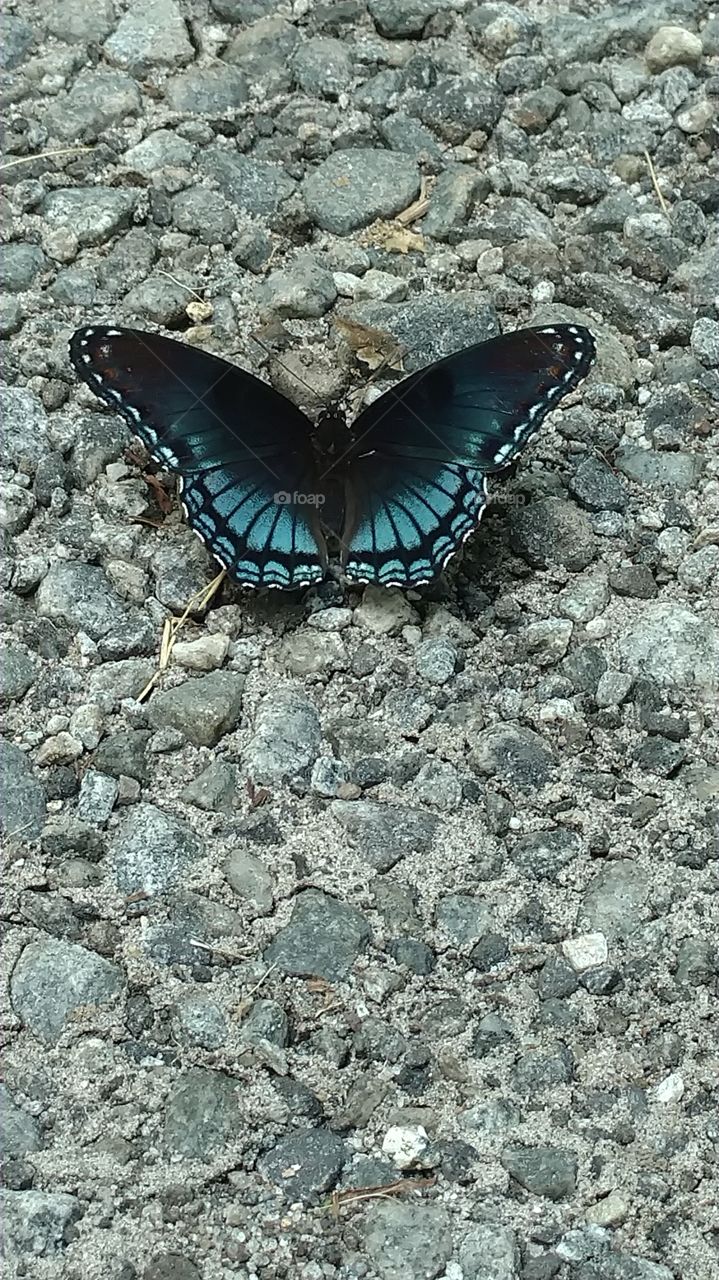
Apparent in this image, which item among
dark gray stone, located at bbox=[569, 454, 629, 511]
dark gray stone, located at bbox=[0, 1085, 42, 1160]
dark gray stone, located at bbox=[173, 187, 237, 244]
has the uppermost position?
dark gray stone, located at bbox=[173, 187, 237, 244]

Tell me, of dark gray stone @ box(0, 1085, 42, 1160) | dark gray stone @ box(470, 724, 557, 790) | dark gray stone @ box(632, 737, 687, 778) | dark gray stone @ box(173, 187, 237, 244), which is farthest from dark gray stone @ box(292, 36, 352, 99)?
dark gray stone @ box(0, 1085, 42, 1160)

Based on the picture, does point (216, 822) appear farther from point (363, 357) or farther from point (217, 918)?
point (363, 357)

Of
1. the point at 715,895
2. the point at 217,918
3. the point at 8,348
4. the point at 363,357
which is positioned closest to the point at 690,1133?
the point at 715,895

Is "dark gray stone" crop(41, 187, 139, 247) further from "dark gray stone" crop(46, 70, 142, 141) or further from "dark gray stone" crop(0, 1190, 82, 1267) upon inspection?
"dark gray stone" crop(0, 1190, 82, 1267)

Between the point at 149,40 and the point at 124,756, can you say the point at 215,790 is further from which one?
the point at 149,40

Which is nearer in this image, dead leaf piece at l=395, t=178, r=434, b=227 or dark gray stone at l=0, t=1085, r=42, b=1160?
dark gray stone at l=0, t=1085, r=42, b=1160

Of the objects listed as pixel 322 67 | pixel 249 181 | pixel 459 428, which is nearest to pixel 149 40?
pixel 322 67

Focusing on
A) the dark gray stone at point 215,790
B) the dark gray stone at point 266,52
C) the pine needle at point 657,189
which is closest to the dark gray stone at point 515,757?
the dark gray stone at point 215,790
